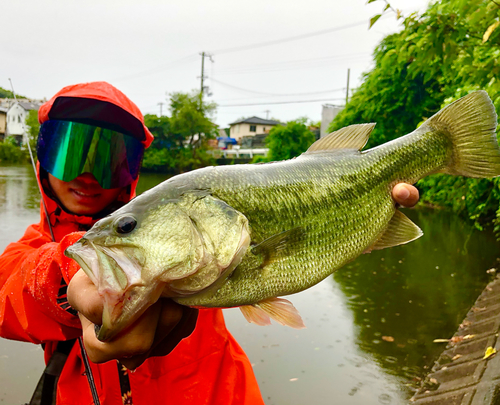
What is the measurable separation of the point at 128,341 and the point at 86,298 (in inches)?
7.3

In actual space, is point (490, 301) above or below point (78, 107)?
below

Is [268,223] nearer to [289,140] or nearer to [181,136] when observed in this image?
[289,140]

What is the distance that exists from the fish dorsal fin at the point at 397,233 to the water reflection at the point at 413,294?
150 inches

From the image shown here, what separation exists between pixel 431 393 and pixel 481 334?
1503 mm

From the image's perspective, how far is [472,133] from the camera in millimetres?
1957

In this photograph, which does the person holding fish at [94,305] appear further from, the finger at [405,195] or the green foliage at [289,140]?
the green foliage at [289,140]

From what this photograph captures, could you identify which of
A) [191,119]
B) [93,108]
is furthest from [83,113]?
[191,119]

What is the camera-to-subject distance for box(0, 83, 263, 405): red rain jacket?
1.54 meters

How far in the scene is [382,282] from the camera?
339 inches

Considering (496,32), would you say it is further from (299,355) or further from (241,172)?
(299,355)

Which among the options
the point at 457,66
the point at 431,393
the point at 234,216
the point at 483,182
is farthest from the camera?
the point at 483,182

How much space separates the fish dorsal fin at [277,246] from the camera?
1383 mm

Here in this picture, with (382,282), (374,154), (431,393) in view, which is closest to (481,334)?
(431,393)

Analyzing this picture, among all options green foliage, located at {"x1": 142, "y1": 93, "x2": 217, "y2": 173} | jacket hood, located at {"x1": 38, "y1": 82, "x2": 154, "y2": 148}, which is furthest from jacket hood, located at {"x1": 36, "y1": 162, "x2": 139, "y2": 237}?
green foliage, located at {"x1": 142, "y1": 93, "x2": 217, "y2": 173}
